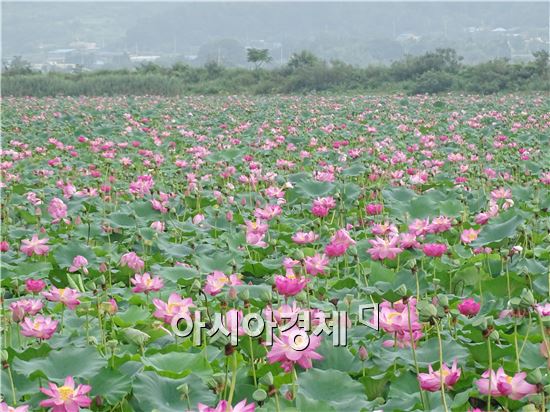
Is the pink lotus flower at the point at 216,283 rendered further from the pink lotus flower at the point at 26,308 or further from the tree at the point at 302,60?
the tree at the point at 302,60

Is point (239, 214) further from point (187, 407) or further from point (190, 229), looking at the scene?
point (187, 407)

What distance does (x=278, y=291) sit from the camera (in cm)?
188

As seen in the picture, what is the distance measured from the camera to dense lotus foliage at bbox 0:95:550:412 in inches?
60.4

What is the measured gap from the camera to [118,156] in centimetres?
684

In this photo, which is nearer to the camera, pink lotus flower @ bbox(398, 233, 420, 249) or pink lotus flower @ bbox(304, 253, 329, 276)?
pink lotus flower @ bbox(304, 253, 329, 276)

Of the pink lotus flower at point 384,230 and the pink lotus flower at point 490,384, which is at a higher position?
the pink lotus flower at point 490,384

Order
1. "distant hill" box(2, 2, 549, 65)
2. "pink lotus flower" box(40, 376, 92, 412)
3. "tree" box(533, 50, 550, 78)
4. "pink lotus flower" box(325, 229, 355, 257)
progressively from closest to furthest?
"pink lotus flower" box(40, 376, 92, 412), "pink lotus flower" box(325, 229, 355, 257), "tree" box(533, 50, 550, 78), "distant hill" box(2, 2, 549, 65)

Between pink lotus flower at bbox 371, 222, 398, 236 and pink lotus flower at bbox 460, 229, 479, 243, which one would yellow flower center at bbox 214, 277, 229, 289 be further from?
pink lotus flower at bbox 460, 229, 479, 243

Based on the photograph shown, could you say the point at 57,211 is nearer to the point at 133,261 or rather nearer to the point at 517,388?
the point at 133,261

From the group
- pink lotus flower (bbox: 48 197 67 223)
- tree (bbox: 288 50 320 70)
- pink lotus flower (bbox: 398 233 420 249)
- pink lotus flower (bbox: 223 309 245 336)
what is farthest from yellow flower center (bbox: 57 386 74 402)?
tree (bbox: 288 50 320 70)

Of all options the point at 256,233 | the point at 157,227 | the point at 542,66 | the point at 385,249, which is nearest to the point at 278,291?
the point at 385,249

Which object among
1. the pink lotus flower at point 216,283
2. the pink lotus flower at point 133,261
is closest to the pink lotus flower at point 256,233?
the pink lotus flower at point 133,261

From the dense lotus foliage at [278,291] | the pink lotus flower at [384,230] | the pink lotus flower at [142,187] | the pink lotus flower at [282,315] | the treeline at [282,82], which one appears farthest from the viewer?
the treeline at [282,82]

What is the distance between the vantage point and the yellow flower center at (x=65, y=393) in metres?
1.41
